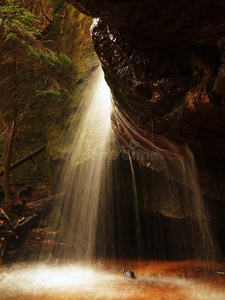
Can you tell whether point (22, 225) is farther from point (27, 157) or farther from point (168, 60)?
point (168, 60)

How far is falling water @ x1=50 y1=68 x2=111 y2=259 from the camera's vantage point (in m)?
6.44

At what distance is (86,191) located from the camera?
6.68 metres

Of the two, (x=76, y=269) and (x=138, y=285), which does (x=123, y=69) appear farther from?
(x=76, y=269)

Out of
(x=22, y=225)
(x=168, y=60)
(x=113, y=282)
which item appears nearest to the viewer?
(x=168, y=60)

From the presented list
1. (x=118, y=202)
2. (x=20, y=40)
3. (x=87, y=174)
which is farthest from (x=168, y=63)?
(x=20, y=40)

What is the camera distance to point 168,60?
3.09m

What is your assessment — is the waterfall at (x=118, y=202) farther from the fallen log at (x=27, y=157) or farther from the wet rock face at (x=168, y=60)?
A: the fallen log at (x=27, y=157)

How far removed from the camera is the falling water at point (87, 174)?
6.44 m

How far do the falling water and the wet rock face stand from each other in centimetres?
246

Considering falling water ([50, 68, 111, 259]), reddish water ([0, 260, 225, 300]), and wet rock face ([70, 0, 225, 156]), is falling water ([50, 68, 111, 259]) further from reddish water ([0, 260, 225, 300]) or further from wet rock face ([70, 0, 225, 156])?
wet rock face ([70, 0, 225, 156])

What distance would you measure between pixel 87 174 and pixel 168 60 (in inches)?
163

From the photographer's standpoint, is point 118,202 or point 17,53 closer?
point 118,202

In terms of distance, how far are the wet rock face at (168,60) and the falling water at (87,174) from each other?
246 centimetres

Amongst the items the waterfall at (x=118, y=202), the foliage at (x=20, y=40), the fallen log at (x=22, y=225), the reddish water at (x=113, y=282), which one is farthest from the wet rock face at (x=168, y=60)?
the fallen log at (x=22, y=225)
